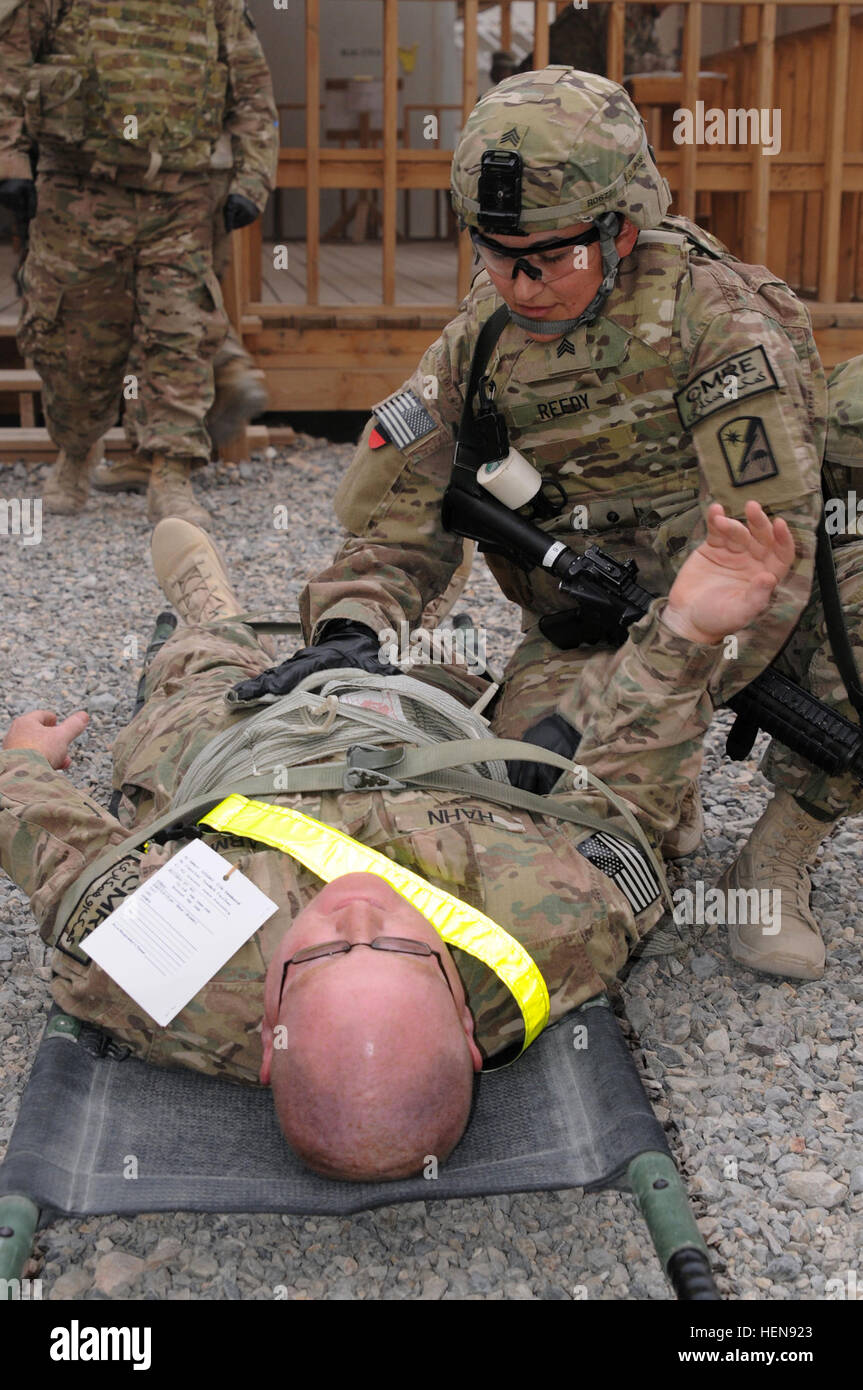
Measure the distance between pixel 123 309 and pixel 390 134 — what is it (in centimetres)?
183

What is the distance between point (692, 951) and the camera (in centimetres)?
297

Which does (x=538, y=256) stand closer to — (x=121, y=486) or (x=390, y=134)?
(x=121, y=486)

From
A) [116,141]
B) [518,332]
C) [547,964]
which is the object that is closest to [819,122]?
[116,141]

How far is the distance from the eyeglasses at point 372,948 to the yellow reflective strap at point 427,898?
118 mm

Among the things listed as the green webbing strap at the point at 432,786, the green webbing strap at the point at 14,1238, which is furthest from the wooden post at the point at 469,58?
the green webbing strap at the point at 14,1238

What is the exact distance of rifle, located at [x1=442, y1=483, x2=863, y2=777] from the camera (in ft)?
8.84

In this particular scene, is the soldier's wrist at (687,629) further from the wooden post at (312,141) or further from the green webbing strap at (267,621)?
the wooden post at (312,141)

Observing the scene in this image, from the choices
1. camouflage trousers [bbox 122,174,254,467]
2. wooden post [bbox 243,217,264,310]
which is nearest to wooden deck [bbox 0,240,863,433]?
wooden post [bbox 243,217,264,310]

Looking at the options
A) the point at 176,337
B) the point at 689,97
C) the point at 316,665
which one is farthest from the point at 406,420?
the point at 689,97

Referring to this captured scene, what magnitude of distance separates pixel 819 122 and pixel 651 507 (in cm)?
601

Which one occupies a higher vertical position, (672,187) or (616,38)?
(616,38)

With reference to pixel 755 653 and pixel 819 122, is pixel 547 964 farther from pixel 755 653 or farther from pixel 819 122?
pixel 819 122

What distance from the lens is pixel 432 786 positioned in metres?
2.37

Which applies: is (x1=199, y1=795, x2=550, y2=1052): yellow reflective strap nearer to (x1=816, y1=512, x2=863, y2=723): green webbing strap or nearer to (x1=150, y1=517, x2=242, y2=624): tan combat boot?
(x1=816, y1=512, x2=863, y2=723): green webbing strap
